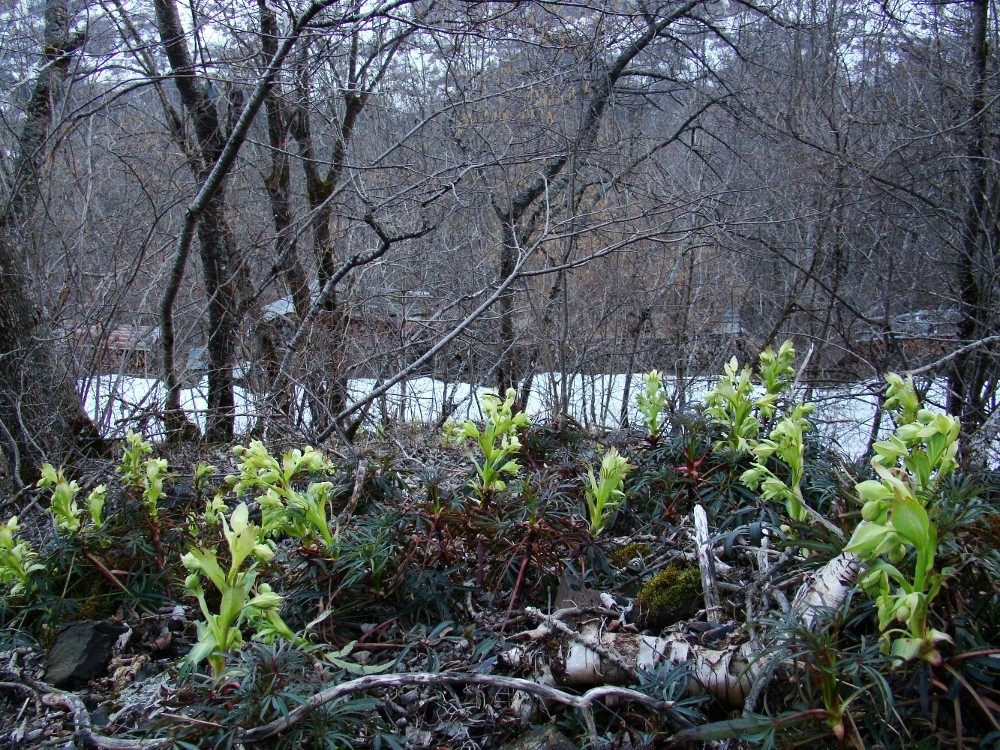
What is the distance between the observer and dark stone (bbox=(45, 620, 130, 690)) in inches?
90.4

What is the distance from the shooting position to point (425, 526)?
100 inches

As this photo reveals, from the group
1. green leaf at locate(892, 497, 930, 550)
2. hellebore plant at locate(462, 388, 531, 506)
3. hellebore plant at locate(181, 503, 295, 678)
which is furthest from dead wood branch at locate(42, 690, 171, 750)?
green leaf at locate(892, 497, 930, 550)

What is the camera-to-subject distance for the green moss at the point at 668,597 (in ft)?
7.41

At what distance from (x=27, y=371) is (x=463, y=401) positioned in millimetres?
3779

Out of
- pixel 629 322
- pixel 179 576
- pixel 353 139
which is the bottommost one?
pixel 179 576

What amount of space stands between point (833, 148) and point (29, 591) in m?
6.77

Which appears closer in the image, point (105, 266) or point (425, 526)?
point (425, 526)

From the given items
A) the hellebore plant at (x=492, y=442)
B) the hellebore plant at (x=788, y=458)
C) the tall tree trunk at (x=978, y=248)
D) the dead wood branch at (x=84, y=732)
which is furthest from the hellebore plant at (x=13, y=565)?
the tall tree trunk at (x=978, y=248)

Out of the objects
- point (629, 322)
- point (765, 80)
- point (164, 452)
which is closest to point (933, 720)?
point (164, 452)

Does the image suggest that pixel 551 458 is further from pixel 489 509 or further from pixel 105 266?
pixel 105 266

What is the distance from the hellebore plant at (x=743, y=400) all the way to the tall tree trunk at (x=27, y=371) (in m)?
3.71

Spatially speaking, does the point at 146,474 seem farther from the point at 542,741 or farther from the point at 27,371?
the point at 542,741

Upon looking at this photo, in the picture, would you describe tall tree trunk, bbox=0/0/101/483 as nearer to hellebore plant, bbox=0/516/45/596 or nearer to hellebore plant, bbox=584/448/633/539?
hellebore plant, bbox=0/516/45/596

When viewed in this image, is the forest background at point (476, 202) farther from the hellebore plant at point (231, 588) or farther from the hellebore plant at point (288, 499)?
the hellebore plant at point (231, 588)
